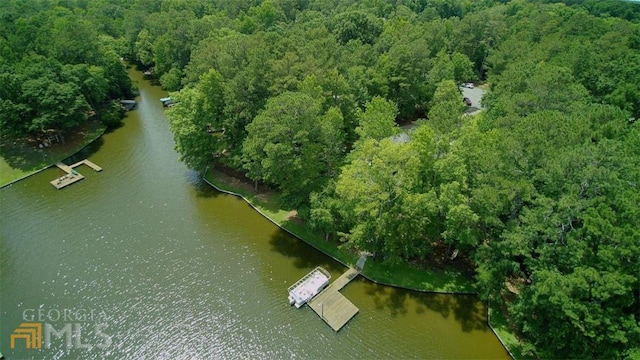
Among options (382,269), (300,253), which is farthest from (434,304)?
(300,253)

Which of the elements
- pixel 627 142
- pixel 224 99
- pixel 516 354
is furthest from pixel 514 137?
pixel 224 99

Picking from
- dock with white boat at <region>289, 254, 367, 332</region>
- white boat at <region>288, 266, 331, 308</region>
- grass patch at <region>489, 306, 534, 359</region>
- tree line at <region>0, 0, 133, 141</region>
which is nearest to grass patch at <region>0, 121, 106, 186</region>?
tree line at <region>0, 0, 133, 141</region>

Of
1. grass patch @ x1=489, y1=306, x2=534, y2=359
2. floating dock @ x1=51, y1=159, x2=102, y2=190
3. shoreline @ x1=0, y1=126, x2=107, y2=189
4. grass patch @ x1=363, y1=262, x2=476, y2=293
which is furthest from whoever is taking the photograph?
shoreline @ x1=0, y1=126, x2=107, y2=189

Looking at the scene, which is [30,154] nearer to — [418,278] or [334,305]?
[334,305]

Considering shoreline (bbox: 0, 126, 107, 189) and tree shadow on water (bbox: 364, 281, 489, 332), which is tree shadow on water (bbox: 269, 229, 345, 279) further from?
shoreline (bbox: 0, 126, 107, 189)

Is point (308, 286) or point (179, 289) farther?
point (179, 289)

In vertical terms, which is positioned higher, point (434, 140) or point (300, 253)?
point (434, 140)

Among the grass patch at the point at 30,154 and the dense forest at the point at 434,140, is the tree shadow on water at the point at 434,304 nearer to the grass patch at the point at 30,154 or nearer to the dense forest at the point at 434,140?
the dense forest at the point at 434,140

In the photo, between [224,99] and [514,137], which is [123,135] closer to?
[224,99]
